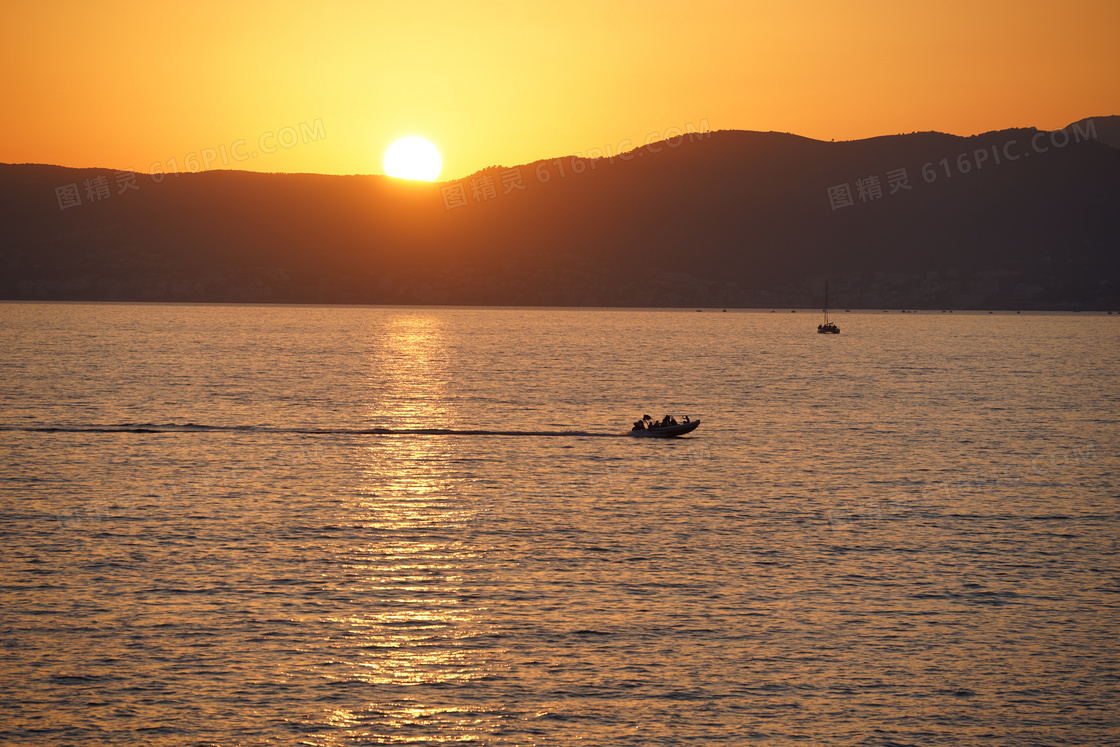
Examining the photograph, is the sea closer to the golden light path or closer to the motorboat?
the golden light path

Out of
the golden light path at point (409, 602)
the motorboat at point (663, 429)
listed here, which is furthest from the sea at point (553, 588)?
the motorboat at point (663, 429)

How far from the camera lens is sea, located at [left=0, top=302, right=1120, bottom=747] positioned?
29.2 meters

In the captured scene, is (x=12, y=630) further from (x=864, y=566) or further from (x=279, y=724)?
(x=864, y=566)

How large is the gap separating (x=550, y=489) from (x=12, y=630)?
35241 millimetres

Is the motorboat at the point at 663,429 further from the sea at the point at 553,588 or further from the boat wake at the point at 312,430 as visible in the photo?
the boat wake at the point at 312,430

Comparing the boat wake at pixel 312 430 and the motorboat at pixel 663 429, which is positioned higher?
the boat wake at pixel 312 430

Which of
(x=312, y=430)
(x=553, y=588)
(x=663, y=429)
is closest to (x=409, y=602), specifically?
(x=553, y=588)

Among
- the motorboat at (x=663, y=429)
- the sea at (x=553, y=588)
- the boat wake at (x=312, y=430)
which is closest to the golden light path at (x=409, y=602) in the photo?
the sea at (x=553, y=588)

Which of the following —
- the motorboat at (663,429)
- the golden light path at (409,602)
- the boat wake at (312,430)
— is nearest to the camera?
the golden light path at (409,602)

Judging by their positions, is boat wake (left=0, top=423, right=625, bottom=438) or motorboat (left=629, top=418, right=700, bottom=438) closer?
motorboat (left=629, top=418, right=700, bottom=438)

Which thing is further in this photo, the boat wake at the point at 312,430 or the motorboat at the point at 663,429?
the boat wake at the point at 312,430

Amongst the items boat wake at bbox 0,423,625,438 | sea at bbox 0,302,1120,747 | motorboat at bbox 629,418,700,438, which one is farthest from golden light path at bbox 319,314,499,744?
motorboat at bbox 629,418,700,438

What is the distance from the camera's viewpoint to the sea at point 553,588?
29250 millimetres

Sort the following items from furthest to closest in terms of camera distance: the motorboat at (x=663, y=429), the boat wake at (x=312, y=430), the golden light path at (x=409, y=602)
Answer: the boat wake at (x=312, y=430) → the motorboat at (x=663, y=429) → the golden light path at (x=409, y=602)
